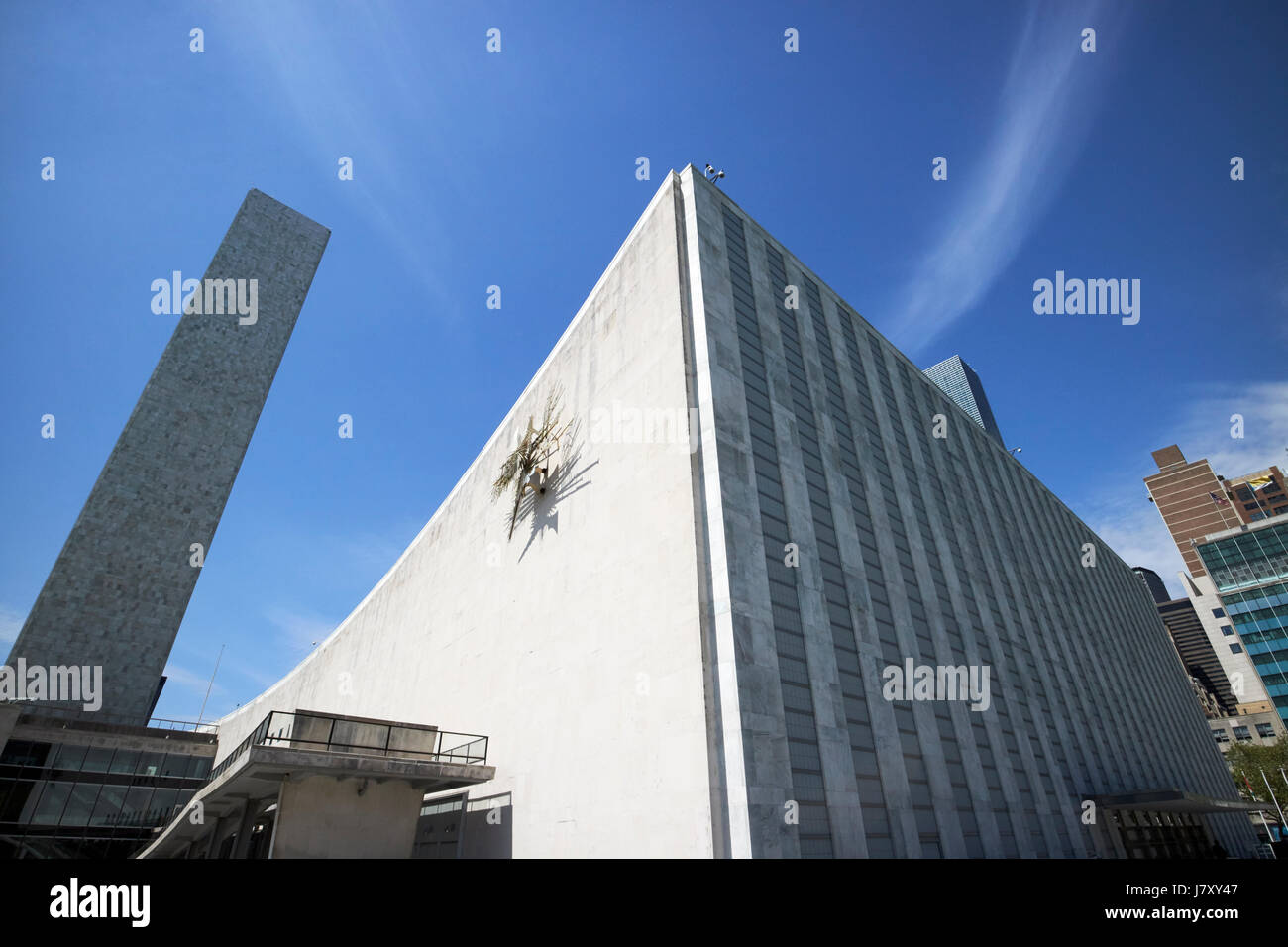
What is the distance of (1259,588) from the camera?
286ft

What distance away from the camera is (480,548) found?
28406 mm

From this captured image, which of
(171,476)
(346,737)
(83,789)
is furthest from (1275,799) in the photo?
(171,476)

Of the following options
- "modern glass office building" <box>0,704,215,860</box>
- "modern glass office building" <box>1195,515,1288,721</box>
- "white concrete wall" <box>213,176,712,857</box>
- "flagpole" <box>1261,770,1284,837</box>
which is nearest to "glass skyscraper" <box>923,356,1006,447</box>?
"modern glass office building" <box>1195,515,1288,721</box>

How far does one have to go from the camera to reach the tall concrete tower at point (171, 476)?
4322cm

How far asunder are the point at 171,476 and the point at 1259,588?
13258 centimetres

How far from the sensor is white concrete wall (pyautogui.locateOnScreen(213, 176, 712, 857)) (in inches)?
547

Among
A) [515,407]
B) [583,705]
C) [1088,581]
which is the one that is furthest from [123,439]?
[1088,581]

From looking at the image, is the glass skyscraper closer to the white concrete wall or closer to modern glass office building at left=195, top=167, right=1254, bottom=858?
modern glass office building at left=195, top=167, right=1254, bottom=858

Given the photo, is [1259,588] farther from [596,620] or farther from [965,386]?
[596,620]

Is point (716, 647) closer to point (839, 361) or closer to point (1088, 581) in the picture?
point (839, 361)

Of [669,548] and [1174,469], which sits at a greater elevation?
[1174,469]

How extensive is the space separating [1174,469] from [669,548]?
704 feet

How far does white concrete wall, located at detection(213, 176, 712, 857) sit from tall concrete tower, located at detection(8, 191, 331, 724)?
2822 centimetres

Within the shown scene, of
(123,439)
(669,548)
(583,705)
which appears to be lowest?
(583,705)
